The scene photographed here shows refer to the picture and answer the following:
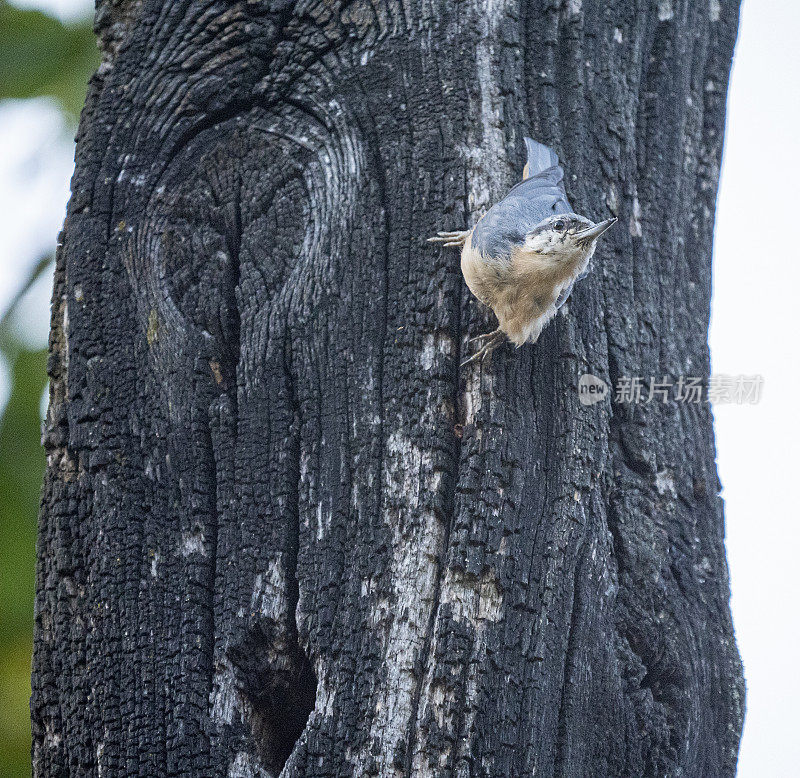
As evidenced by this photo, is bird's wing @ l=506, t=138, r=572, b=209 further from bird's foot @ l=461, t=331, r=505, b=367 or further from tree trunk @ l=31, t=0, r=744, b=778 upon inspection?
bird's foot @ l=461, t=331, r=505, b=367

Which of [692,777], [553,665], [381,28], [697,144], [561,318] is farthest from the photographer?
[697,144]

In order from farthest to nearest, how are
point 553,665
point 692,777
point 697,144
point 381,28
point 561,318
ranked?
1. point 697,144
2. point 381,28
3. point 561,318
4. point 692,777
5. point 553,665

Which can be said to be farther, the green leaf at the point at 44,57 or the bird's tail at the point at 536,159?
the green leaf at the point at 44,57

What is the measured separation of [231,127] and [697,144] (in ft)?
3.95

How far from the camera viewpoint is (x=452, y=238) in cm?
202

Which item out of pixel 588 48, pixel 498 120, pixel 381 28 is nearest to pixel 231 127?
pixel 381 28

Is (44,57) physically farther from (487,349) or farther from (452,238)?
Answer: (487,349)

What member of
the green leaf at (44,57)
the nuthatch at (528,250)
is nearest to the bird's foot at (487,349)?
the nuthatch at (528,250)

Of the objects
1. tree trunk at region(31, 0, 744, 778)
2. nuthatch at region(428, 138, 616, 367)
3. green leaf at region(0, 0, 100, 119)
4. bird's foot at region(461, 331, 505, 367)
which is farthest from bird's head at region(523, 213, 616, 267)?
green leaf at region(0, 0, 100, 119)

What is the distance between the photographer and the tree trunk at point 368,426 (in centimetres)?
174

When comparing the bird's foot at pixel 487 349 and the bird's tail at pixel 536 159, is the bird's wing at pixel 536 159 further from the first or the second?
the bird's foot at pixel 487 349

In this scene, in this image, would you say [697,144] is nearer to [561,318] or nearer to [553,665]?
[561,318]

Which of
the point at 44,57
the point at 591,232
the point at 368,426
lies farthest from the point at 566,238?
the point at 44,57

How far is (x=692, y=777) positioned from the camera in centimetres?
183
